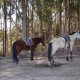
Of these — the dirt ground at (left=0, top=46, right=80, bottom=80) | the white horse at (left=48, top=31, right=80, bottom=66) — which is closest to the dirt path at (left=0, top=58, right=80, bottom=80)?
the dirt ground at (left=0, top=46, right=80, bottom=80)

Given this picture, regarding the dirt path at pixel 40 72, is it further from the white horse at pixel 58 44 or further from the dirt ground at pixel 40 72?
the white horse at pixel 58 44

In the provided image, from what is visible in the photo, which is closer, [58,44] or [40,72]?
[40,72]

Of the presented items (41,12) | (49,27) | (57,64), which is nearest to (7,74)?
(57,64)

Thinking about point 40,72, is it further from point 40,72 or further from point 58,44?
point 58,44

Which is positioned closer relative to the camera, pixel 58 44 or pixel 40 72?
pixel 40 72

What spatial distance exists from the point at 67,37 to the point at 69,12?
9.50 metres

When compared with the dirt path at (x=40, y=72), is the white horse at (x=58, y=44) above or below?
above

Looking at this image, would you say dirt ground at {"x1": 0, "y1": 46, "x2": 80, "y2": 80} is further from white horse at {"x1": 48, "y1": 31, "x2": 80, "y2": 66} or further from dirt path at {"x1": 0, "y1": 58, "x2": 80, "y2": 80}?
white horse at {"x1": 48, "y1": 31, "x2": 80, "y2": 66}

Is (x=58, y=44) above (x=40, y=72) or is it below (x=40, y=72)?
above

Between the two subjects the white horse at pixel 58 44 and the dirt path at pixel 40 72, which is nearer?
the dirt path at pixel 40 72

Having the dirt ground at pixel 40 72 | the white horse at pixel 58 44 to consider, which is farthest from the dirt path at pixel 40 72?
the white horse at pixel 58 44

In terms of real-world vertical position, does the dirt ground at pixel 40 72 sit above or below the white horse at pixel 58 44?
below

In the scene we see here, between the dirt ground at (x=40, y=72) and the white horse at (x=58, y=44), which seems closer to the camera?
the dirt ground at (x=40, y=72)

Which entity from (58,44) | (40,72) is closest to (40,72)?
(40,72)
